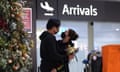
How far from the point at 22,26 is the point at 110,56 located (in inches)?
62.1

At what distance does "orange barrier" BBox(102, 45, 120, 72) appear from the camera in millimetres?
3828

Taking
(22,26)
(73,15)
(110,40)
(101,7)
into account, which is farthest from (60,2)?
(22,26)

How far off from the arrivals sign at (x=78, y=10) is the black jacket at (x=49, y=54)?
5.25 metres

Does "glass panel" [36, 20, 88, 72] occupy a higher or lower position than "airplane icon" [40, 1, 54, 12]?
lower

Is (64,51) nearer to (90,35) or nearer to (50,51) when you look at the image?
(50,51)

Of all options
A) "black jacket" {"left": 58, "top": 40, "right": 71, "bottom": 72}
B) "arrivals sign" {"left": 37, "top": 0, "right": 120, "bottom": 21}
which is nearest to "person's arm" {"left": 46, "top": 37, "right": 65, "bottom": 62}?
"black jacket" {"left": 58, "top": 40, "right": 71, "bottom": 72}

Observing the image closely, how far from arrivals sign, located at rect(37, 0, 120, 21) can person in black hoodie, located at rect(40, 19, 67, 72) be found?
518cm

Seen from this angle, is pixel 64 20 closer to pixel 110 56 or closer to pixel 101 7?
pixel 101 7

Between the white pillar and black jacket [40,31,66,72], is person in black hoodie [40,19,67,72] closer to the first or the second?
black jacket [40,31,66,72]

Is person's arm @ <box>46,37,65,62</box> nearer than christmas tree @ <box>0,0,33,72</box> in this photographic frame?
No

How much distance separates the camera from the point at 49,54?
3422 mm

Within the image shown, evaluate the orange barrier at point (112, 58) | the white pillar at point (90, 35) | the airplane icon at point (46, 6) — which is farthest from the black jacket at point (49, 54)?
the white pillar at point (90, 35)

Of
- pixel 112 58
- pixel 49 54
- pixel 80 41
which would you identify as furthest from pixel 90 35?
pixel 49 54

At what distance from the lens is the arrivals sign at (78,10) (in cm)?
873
